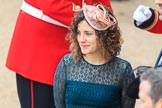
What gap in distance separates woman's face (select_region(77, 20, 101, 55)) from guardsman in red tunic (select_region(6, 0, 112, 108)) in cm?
12

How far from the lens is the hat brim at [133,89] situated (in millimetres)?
2014

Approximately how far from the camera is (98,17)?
2.10 meters

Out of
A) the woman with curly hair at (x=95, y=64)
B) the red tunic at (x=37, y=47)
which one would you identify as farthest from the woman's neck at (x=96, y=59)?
the red tunic at (x=37, y=47)

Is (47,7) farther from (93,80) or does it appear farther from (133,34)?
(133,34)

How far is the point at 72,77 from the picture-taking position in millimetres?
2156

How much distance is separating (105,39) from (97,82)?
7.4 inches

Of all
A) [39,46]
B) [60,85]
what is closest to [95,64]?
[60,85]

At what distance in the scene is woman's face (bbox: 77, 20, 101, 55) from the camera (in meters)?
2.11

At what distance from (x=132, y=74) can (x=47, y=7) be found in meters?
0.48

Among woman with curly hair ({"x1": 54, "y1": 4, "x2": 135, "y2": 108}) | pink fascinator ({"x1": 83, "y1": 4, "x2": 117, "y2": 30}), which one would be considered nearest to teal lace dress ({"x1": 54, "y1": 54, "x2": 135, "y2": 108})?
woman with curly hair ({"x1": 54, "y1": 4, "x2": 135, "y2": 108})

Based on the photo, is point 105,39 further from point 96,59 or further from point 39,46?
point 39,46

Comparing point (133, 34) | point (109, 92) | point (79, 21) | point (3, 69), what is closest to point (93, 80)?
point (109, 92)

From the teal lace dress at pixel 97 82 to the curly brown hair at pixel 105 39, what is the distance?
0.10ft

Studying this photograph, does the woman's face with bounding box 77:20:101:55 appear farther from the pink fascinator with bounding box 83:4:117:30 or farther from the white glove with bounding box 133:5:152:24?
the white glove with bounding box 133:5:152:24
